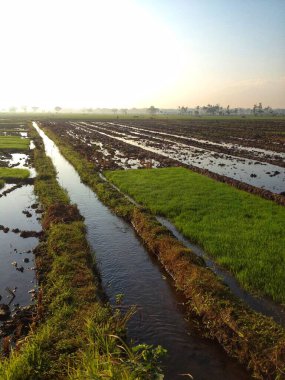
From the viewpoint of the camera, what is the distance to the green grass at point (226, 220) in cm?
1005

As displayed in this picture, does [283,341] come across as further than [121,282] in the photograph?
No

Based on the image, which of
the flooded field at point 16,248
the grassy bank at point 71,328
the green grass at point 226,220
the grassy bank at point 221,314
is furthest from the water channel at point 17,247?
the green grass at point 226,220

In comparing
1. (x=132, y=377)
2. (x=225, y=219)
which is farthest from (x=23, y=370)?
(x=225, y=219)

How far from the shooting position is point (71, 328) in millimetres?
7441

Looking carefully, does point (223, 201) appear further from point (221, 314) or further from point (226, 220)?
point (221, 314)

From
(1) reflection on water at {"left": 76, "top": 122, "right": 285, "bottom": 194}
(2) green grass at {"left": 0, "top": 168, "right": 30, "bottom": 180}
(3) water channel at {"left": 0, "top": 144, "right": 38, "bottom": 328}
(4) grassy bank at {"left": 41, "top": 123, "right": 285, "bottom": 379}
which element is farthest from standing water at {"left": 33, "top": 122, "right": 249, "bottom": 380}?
(1) reflection on water at {"left": 76, "top": 122, "right": 285, "bottom": 194}

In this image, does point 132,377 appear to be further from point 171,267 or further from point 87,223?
point 87,223

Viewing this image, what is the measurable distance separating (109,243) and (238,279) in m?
5.23

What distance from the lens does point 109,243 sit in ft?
42.6

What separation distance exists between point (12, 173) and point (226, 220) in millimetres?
16916

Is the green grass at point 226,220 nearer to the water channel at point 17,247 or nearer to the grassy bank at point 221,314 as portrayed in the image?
the grassy bank at point 221,314

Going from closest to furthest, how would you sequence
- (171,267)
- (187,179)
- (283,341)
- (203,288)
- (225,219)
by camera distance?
(283,341)
(203,288)
(171,267)
(225,219)
(187,179)

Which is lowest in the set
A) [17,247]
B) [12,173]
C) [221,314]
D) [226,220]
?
[17,247]

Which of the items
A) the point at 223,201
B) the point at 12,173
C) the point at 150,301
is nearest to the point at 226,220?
the point at 223,201
